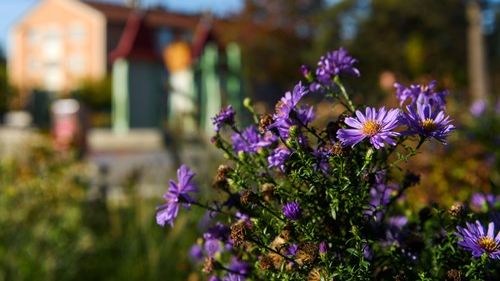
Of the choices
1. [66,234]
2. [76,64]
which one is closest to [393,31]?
[76,64]

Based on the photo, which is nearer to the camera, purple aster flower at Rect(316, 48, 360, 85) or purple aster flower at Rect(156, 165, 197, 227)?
purple aster flower at Rect(156, 165, 197, 227)

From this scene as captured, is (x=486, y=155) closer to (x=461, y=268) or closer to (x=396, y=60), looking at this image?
(x=461, y=268)

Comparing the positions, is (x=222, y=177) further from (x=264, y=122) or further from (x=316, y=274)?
(x=316, y=274)

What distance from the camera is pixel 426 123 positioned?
1.29m

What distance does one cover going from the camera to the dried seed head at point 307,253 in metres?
1.28

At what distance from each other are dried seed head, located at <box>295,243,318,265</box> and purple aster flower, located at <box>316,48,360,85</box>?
1.46 ft

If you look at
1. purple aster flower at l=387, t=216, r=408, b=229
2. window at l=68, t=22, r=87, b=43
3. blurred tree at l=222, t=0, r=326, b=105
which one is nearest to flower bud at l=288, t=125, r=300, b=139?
purple aster flower at l=387, t=216, r=408, b=229

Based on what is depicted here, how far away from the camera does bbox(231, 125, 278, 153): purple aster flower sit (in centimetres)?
153

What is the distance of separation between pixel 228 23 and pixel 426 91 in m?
29.0

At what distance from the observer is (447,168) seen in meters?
4.65

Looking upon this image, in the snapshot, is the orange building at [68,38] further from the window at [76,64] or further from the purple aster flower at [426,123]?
the purple aster flower at [426,123]

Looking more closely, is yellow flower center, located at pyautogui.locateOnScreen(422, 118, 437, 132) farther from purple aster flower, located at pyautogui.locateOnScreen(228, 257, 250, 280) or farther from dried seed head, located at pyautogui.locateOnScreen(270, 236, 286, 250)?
purple aster flower, located at pyautogui.locateOnScreen(228, 257, 250, 280)

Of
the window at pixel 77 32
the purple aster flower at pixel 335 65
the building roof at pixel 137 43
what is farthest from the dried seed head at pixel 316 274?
the window at pixel 77 32

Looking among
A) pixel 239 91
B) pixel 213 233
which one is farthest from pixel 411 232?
pixel 239 91
